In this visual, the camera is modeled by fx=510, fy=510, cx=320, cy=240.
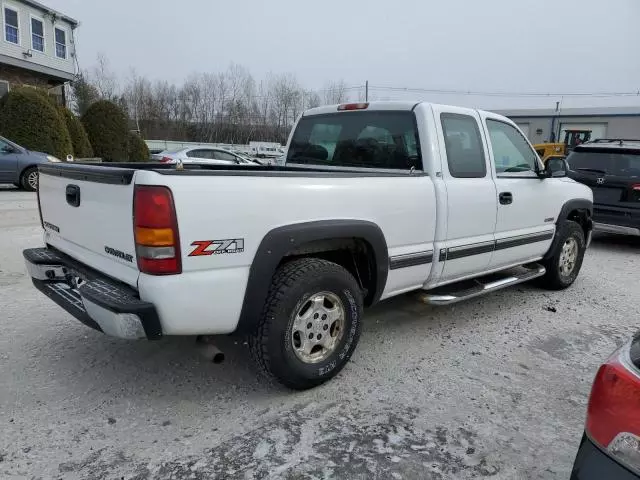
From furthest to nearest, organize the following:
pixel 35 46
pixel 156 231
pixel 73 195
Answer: pixel 35 46 < pixel 73 195 < pixel 156 231

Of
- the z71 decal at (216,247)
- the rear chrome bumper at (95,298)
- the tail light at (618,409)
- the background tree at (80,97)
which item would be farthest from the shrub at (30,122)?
the background tree at (80,97)

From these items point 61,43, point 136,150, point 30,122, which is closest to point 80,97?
point 61,43

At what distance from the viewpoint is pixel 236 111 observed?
64.1m

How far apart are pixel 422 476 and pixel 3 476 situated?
2025 mm

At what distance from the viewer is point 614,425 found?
Result: 1.69 metres

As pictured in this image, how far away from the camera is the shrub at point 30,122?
18344 millimetres

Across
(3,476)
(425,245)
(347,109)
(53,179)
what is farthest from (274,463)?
(347,109)

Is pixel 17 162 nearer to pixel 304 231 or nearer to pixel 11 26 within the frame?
pixel 304 231

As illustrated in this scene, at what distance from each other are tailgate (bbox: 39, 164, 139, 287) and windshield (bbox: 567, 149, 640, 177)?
8.09 m

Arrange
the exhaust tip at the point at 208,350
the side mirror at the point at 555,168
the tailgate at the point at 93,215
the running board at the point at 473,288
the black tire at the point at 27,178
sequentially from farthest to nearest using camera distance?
the black tire at the point at 27,178 → the side mirror at the point at 555,168 → the running board at the point at 473,288 → the exhaust tip at the point at 208,350 → the tailgate at the point at 93,215

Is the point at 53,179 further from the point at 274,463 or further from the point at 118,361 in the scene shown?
the point at 274,463

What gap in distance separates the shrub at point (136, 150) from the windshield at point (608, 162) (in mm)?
Result: 19259

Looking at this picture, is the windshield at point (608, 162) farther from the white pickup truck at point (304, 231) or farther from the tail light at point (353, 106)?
the tail light at point (353, 106)

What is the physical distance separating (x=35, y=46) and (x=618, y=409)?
103ft
